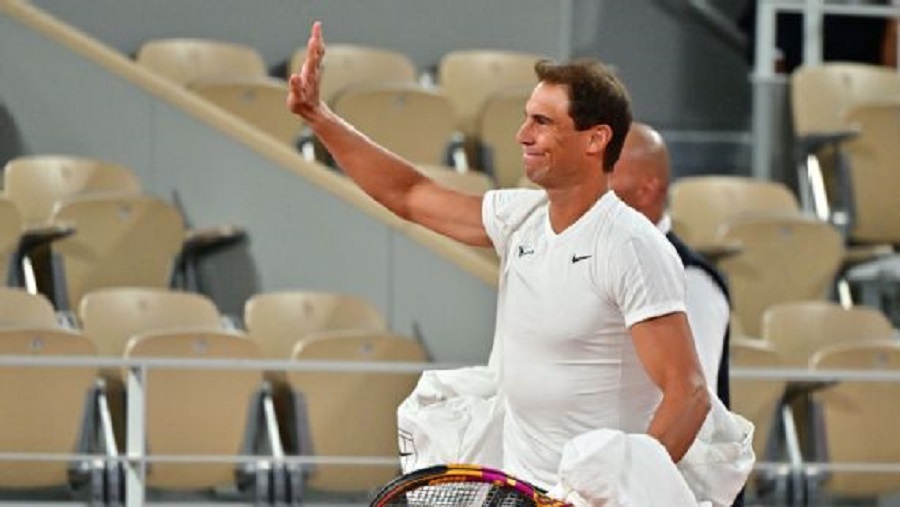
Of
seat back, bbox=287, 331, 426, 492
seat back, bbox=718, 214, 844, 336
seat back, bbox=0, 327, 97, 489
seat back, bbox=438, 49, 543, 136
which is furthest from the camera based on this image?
seat back, bbox=438, 49, 543, 136

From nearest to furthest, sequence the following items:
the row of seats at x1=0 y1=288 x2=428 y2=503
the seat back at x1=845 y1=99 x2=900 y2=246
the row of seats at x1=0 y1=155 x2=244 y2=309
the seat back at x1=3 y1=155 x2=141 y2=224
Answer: the row of seats at x1=0 y1=288 x2=428 y2=503 < the row of seats at x1=0 y1=155 x2=244 y2=309 < the seat back at x1=3 y1=155 x2=141 y2=224 < the seat back at x1=845 y1=99 x2=900 y2=246

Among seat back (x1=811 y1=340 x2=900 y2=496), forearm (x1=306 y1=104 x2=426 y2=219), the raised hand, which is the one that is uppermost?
the raised hand

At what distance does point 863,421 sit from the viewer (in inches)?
322

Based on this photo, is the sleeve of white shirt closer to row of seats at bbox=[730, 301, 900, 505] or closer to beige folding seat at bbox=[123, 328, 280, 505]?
beige folding seat at bbox=[123, 328, 280, 505]

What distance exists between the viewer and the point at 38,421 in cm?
735

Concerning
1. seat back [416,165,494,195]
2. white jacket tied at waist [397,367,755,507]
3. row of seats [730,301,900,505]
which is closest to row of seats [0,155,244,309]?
seat back [416,165,494,195]

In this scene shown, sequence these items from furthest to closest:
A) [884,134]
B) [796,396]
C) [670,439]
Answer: [884,134], [796,396], [670,439]

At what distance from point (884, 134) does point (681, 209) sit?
3.73 feet

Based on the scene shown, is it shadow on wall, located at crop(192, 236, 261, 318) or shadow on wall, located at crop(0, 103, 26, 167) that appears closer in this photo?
shadow on wall, located at crop(192, 236, 261, 318)

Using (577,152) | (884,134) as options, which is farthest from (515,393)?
(884,134)

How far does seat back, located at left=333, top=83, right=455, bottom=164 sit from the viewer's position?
9.60m

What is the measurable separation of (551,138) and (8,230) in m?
4.81

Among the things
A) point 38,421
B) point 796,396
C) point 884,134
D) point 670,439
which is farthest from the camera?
point 884,134

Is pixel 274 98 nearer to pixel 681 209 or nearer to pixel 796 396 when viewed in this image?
pixel 681 209
